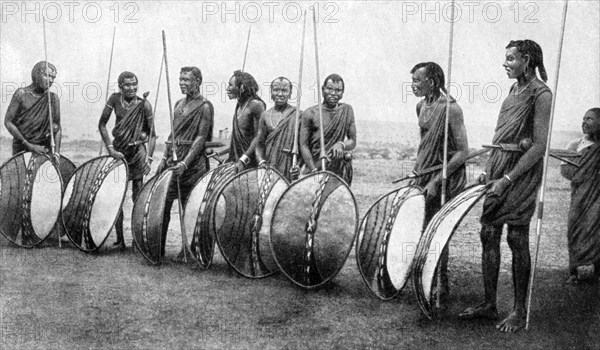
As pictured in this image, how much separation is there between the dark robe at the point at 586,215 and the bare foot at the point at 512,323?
1059 mm

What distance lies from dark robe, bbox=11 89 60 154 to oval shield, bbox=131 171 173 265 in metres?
1.37

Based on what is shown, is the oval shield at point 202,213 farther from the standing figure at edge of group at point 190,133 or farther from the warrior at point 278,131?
the warrior at point 278,131

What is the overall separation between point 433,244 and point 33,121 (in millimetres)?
4004

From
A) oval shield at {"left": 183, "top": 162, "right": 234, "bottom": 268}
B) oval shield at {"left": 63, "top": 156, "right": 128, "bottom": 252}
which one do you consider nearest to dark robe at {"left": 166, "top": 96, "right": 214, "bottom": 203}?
oval shield at {"left": 183, "top": 162, "right": 234, "bottom": 268}

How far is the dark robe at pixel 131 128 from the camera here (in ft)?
19.0

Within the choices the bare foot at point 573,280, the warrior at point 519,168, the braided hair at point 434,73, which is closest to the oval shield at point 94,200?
the braided hair at point 434,73

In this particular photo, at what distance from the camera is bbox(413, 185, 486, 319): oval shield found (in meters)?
3.87

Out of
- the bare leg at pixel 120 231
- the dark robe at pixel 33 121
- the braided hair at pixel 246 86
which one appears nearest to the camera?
the braided hair at pixel 246 86

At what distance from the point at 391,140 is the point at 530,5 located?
1.62 metres

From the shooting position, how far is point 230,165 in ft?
18.3

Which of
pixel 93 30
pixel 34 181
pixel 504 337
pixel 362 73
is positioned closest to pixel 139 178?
pixel 34 181

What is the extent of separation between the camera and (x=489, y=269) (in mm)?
4078

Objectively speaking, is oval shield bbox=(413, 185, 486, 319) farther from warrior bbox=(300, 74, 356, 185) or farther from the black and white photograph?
warrior bbox=(300, 74, 356, 185)

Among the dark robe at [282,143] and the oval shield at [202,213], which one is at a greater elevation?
the dark robe at [282,143]
